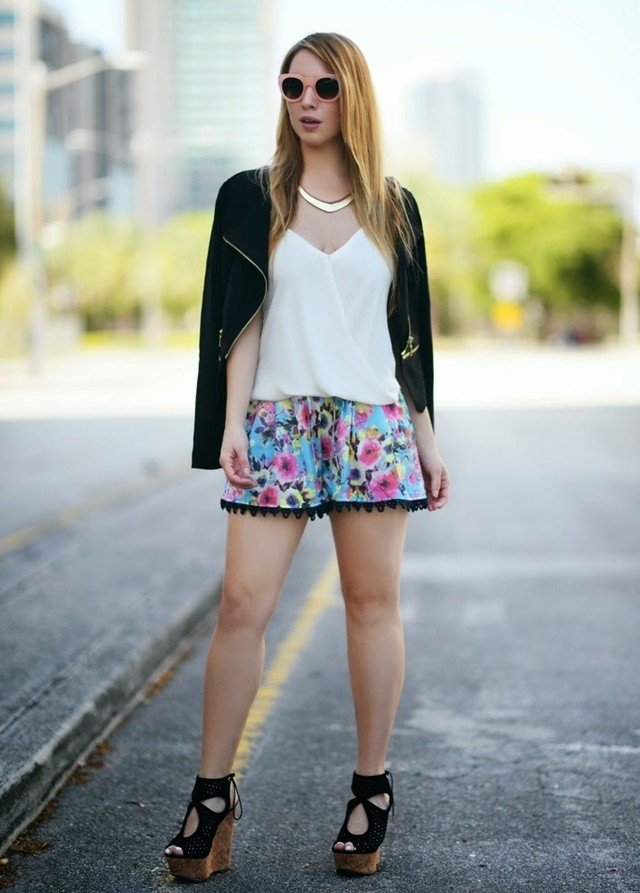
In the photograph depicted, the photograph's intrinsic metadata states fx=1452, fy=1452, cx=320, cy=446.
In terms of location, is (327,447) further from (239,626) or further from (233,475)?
(239,626)

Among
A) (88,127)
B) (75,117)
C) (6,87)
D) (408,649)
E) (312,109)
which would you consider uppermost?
(6,87)

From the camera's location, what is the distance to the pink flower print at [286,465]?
347cm

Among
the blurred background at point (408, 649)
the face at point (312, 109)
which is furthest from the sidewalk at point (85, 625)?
the face at point (312, 109)

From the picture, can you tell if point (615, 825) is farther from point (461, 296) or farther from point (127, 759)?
point (461, 296)

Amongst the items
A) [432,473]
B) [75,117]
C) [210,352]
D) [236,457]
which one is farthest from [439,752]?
[75,117]

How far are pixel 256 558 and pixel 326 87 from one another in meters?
1.14

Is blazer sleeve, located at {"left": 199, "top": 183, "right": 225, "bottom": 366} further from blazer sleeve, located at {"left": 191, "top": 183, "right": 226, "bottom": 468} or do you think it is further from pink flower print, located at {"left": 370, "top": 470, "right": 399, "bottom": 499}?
pink flower print, located at {"left": 370, "top": 470, "right": 399, "bottom": 499}

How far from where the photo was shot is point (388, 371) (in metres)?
3.56

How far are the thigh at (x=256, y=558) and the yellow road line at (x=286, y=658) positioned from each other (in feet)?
4.01

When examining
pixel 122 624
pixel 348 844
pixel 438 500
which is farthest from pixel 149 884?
pixel 122 624

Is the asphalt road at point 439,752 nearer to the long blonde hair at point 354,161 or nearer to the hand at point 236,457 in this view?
the hand at point 236,457

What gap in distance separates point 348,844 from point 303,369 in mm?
1179

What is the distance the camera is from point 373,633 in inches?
143

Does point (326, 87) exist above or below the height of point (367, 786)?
above
